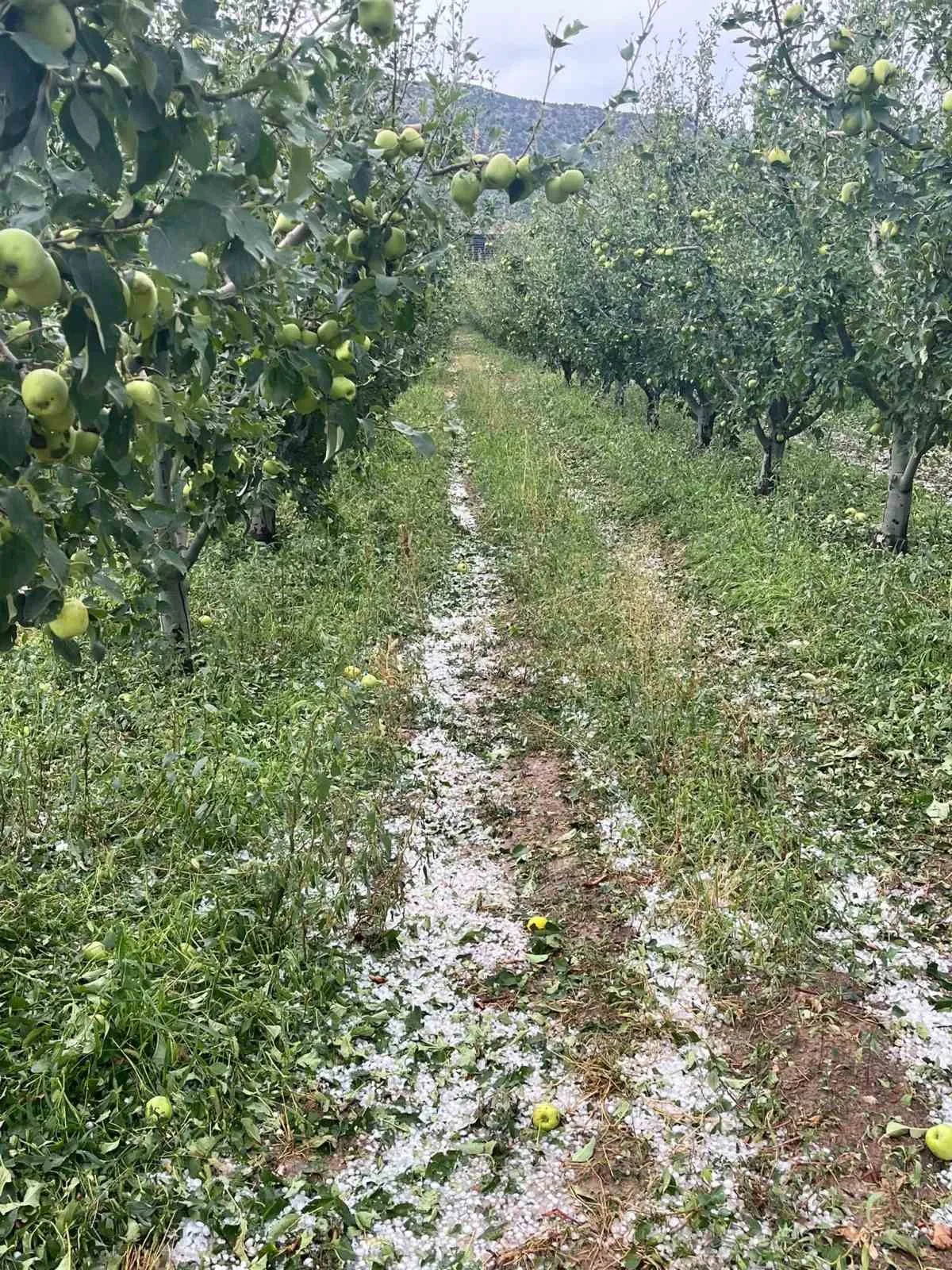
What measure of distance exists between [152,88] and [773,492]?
7.67m

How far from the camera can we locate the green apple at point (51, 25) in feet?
3.05

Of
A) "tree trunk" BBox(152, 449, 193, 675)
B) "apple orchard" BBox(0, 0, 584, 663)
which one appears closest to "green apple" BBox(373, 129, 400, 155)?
"apple orchard" BBox(0, 0, 584, 663)

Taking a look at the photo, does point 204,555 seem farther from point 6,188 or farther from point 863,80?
point 6,188

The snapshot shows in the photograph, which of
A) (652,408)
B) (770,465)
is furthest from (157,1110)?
(652,408)

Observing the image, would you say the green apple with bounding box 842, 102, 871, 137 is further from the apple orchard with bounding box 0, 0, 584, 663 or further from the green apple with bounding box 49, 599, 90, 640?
the green apple with bounding box 49, 599, 90, 640

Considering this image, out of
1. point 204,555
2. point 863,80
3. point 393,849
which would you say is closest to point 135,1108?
point 393,849

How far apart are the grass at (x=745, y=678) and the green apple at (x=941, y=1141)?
61cm

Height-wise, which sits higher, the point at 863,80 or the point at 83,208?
the point at 863,80

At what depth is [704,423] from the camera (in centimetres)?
1073

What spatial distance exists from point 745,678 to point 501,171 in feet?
10.9

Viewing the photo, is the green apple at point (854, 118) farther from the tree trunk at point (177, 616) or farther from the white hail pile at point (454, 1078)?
the tree trunk at point (177, 616)

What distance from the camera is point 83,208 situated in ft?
3.88

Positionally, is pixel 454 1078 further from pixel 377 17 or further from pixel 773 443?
pixel 773 443

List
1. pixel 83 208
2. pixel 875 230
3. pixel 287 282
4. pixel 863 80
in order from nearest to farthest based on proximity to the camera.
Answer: pixel 83 208 → pixel 287 282 → pixel 863 80 → pixel 875 230
